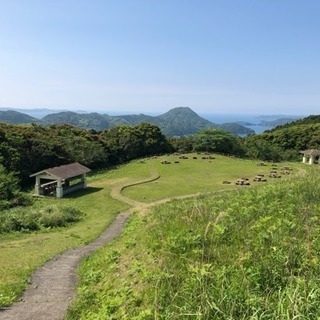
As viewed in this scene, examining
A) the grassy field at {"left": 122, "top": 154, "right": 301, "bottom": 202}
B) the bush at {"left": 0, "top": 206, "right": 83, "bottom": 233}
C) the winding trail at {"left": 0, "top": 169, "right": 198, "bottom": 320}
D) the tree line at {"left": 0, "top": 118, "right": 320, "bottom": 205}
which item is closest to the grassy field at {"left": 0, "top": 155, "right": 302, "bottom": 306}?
the grassy field at {"left": 122, "top": 154, "right": 301, "bottom": 202}

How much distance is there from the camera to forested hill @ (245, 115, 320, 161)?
69.2 m

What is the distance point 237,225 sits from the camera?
827 centimetres

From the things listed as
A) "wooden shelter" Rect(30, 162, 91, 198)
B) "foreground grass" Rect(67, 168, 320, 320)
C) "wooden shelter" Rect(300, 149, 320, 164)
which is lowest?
"wooden shelter" Rect(30, 162, 91, 198)

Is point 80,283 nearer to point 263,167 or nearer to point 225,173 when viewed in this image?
point 225,173

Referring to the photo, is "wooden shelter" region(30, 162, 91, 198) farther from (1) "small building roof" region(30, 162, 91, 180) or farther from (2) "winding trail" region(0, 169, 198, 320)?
(2) "winding trail" region(0, 169, 198, 320)

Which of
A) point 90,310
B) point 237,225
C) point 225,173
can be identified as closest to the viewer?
point 90,310

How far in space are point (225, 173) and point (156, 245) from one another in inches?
1546

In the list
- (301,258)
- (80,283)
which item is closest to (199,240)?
(301,258)

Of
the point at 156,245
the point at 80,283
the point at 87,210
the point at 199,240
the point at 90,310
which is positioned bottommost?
the point at 87,210

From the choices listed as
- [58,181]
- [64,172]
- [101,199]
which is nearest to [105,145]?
[64,172]

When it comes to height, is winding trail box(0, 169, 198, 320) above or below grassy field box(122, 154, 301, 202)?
above

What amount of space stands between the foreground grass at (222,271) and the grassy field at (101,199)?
12.1ft

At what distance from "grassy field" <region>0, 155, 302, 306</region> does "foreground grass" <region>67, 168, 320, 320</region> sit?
3.68 meters

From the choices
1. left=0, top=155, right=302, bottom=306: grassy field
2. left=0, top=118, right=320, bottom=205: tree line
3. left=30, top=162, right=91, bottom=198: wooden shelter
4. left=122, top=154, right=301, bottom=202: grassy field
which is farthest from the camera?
left=0, top=118, right=320, bottom=205: tree line
